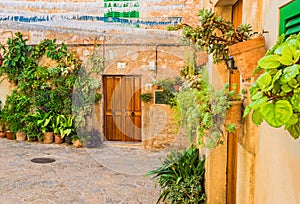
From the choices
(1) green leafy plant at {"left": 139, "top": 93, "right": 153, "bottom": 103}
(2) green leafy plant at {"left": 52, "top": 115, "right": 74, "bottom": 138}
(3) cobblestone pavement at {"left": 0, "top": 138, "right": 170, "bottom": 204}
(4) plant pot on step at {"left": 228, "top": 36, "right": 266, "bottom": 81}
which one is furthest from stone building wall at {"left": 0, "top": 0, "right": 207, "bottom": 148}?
(4) plant pot on step at {"left": 228, "top": 36, "right": 266, "bottom": 81}

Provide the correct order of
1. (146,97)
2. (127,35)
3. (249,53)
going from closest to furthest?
(249,53) < (146,97) < (127,35)

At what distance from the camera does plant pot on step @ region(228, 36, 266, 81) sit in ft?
4.53

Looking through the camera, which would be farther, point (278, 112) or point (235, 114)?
point (235, 114)

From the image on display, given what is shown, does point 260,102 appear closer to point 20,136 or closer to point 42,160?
point 42,160

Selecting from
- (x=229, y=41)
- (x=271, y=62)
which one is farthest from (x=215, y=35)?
(x=271, y=62)

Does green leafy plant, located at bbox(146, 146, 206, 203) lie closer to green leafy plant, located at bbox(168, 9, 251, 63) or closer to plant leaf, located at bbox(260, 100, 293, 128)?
green leafy plant, located at bbox(168, 9, 251, 63)

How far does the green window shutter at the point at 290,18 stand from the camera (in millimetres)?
998

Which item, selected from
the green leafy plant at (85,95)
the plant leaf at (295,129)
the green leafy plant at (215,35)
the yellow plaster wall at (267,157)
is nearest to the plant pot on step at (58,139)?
the green leafy plant at (85,95)

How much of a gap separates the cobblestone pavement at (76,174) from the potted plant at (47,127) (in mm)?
267

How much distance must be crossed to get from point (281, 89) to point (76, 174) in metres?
5.77

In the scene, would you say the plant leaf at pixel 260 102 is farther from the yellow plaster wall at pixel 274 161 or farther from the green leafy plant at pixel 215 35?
the green leafy plant at pixel 215 35

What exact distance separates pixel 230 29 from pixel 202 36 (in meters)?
0.22

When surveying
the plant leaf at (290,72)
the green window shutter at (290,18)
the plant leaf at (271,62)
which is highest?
the green window shutter at (290,18)

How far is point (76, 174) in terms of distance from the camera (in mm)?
6094
